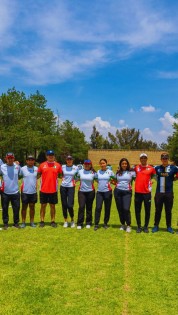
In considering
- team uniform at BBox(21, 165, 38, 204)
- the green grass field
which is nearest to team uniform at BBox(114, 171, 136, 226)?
the green grass field

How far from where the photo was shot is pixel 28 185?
9.28m

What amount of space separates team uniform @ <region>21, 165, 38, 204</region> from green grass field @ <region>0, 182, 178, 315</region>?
2.90ft

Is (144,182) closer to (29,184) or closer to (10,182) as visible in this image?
(29,184)

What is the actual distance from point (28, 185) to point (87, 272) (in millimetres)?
3842

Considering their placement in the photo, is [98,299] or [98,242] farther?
[98,242]

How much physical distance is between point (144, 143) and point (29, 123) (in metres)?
55.1

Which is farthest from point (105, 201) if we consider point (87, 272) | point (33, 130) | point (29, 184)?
point (33, 130)

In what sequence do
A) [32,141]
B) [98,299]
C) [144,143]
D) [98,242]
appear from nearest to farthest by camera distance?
[98,299]
[98,242]
[32,141]
[144,143]

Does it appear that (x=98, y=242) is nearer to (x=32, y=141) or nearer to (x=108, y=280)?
(x=108, y=280)

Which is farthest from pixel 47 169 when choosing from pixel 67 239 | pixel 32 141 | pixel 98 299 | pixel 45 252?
pixel 32 141

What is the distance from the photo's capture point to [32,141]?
4847 centimetres

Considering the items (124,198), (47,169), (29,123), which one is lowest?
(124,198)

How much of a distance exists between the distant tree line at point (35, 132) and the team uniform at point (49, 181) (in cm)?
3802

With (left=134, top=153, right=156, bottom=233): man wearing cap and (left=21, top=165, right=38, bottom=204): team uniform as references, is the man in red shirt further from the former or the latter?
(left=134, top=153, right=156, bottom=233): man wearing cap
